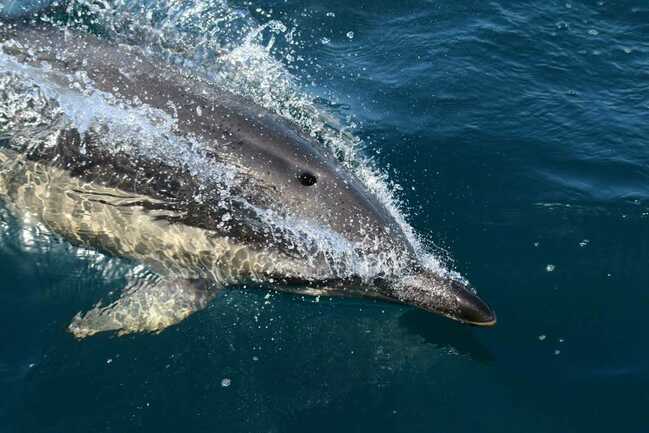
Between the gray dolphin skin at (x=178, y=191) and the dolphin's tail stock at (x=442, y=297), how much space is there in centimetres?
2

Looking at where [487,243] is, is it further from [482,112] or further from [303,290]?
[482,112]

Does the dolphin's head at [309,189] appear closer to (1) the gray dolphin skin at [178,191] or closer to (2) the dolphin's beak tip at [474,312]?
(1) the gray dolphin skin at [178,191]

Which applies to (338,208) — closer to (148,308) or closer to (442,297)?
(442,297)

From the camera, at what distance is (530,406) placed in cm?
922

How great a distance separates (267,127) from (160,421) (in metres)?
3.78

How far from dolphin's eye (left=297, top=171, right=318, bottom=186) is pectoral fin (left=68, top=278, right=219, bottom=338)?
1795 millimetres

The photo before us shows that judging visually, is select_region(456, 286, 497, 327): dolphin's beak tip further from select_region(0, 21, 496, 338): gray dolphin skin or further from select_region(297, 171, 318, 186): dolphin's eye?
select_region(297, 171, 318, 186): dolphin's eye

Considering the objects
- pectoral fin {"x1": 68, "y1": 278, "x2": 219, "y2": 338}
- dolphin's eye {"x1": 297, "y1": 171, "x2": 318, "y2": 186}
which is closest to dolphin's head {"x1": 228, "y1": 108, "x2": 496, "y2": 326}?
dolphin's eye {"x1": 297, "y1": 171, "x2": 318, "y2": 186}

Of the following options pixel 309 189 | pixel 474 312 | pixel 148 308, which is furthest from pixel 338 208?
pixel 148 308

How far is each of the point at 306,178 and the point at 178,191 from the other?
1.65m

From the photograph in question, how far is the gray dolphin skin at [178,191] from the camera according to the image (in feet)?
32.2

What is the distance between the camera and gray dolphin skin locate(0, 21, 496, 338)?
32.2 ft

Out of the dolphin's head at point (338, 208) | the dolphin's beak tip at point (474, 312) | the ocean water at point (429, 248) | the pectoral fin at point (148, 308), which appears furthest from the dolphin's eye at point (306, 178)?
the dolphin's beak tip at point (474, 312)

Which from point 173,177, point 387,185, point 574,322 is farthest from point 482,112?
point 173,177
